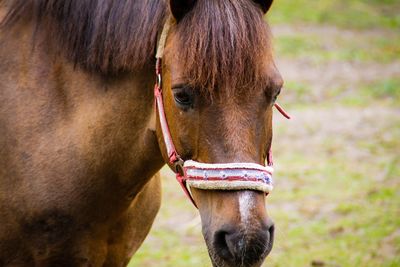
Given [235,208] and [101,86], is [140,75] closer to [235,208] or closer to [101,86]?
[101,86]

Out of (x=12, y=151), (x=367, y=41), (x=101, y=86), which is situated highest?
(x=101, y=86)

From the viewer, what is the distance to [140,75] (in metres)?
3.07

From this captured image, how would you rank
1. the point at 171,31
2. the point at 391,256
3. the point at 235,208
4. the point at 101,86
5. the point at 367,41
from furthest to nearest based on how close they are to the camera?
the point at 367,41 → the point at 391,256 → the point at 101,86 → the point at 171,31 → the point at 235,208

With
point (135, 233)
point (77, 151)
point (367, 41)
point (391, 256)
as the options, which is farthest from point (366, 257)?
point (367, 41)

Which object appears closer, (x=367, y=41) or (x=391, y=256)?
(x=391, y=256)

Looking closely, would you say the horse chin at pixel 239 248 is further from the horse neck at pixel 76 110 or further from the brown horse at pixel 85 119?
the horse neck at pixel 76 110

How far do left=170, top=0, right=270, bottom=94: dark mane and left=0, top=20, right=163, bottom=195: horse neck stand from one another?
0.39 meters

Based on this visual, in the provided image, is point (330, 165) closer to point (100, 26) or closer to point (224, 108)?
point (100, 26)

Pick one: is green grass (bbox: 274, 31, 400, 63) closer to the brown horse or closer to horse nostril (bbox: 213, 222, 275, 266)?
the brown horse

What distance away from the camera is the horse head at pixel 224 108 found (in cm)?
263

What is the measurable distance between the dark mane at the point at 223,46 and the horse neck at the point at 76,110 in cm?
39

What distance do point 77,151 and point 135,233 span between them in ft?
1.68

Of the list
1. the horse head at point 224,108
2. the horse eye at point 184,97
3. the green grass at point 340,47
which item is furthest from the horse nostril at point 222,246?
the green grass at point 340,47

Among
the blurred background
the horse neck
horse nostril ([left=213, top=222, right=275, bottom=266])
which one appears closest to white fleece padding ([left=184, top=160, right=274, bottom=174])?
horse nostril ([left=213, top=222, right=275, bottom=266])
